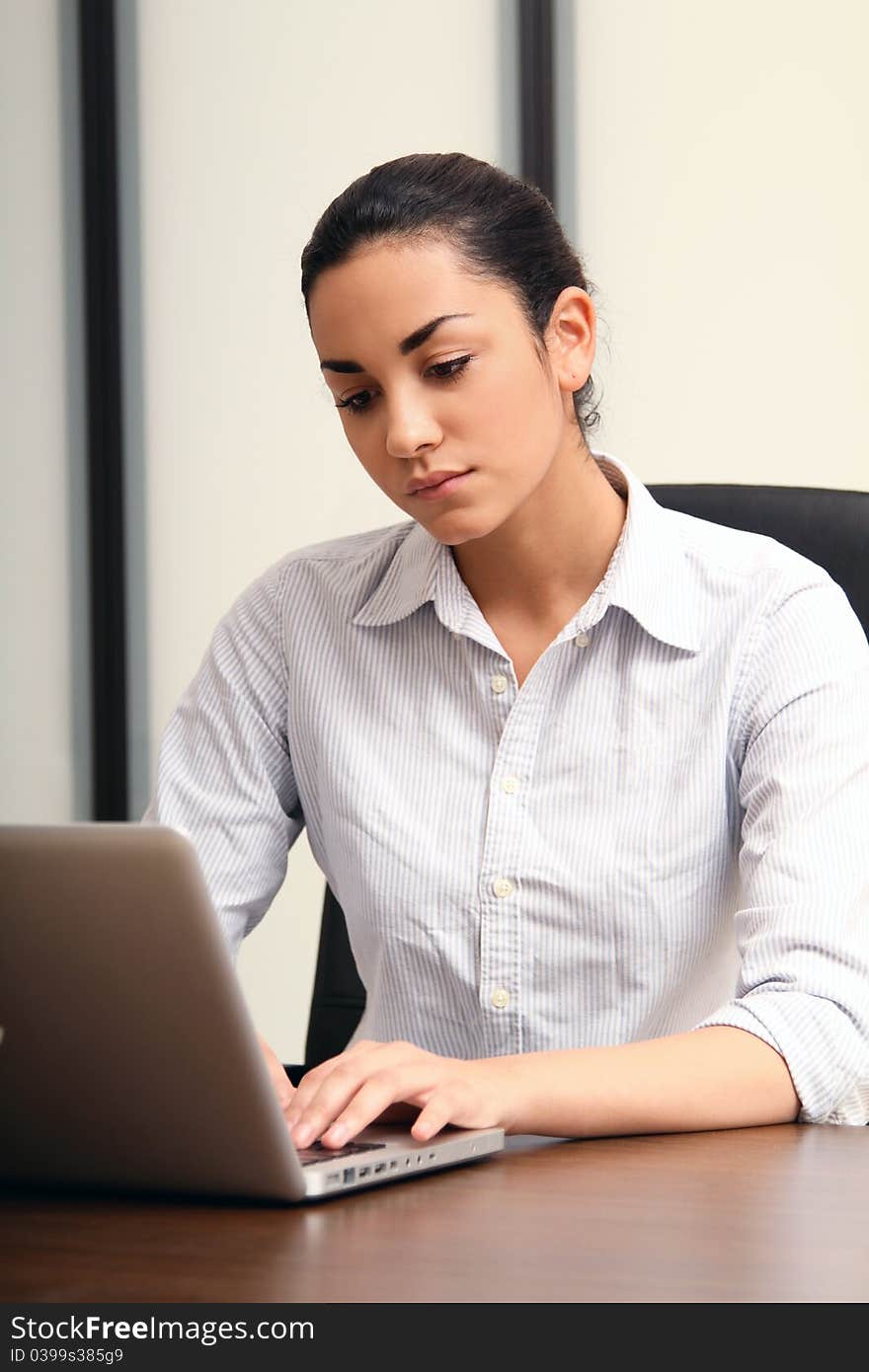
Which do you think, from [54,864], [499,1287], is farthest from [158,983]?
[499,1287]

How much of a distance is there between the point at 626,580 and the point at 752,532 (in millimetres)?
203

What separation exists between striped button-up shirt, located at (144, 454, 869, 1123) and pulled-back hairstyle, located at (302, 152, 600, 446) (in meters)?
0.21

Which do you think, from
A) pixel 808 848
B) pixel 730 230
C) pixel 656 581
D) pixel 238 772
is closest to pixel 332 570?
pixel 238 772

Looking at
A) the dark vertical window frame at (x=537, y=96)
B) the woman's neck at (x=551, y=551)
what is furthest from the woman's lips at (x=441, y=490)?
the dark vertical window frame at (x=537, y=96)

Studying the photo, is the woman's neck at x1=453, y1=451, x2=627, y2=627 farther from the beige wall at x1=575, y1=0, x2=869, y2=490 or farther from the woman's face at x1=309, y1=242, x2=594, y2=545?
the beige wall at x1=575, y1=0, x2=869, y2=490

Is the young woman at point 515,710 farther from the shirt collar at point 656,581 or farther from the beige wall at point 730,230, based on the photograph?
the beige wall at point 730,230

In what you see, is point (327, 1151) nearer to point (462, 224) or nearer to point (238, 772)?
point (238, 772)

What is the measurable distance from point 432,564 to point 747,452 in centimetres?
142

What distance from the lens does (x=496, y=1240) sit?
66cm

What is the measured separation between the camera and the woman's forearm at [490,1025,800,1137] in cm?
93

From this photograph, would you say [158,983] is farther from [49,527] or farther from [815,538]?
[49,527]

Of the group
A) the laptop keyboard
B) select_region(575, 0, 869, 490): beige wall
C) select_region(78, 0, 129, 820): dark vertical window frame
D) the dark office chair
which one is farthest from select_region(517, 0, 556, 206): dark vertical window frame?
the laptop keyboard

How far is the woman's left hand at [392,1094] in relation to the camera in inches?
33.4

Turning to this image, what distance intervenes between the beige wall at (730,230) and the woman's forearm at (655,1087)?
5.76 ft
